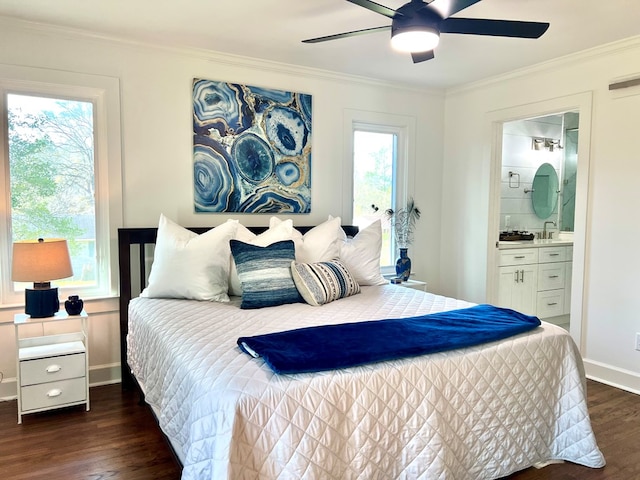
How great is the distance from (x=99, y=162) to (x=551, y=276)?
4540 millimetres

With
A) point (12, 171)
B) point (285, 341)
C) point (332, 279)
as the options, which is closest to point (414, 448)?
point (285, 341)

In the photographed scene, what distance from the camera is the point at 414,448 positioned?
1.77 meters

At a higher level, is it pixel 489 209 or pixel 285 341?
pixel 489 209

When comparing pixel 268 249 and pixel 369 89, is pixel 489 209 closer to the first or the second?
pixel 369 89

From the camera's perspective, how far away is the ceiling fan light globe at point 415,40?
2.18 m

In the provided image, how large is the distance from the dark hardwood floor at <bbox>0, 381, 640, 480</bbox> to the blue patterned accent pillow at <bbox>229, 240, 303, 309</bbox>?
95 centimetres

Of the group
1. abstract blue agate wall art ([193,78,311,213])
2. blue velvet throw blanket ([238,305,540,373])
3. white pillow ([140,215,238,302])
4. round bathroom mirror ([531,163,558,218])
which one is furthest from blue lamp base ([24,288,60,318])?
round bathroom mirror ([531,163,558,218])

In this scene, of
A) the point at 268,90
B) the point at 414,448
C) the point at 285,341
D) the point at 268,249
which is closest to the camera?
the point at 414,448

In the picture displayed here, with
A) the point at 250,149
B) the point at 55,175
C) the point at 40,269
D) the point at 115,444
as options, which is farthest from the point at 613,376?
the point at 55,175

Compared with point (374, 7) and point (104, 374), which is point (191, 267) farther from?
point (374, 7)

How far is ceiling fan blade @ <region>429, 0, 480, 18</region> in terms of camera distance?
1.99m

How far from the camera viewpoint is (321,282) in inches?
113

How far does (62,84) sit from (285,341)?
2.47 metres

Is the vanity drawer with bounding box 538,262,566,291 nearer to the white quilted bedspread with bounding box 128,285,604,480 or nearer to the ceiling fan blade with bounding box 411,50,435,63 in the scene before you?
the white quilted bedspread with bounding box 128,285,604,480
